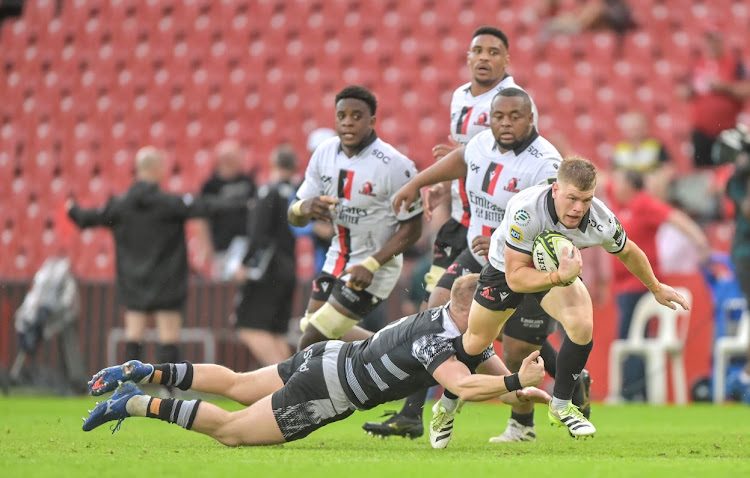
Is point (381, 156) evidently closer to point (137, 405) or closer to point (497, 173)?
point (497, 173)

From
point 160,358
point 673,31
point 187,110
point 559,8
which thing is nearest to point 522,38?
point 559,8

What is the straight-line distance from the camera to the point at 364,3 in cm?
1875

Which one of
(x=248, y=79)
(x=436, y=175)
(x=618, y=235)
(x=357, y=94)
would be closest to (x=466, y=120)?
(x=436, y=175)

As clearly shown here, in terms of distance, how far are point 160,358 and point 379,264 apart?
5.23m

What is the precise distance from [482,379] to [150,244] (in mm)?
7812

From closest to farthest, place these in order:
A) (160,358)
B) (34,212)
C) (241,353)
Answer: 1. (160,358)
2. (241,353)
3. (34,212)

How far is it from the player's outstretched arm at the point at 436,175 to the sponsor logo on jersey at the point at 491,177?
34 centimetres

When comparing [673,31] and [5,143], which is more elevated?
[673,31]

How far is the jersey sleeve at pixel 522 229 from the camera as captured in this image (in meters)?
A: 6.54

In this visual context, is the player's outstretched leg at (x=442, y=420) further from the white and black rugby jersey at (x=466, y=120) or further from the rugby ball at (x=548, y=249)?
the white and black rugby jersey at (x=466, y=120)

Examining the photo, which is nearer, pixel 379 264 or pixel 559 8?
pixel 379 264

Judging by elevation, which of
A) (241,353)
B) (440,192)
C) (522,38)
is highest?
(522,38)

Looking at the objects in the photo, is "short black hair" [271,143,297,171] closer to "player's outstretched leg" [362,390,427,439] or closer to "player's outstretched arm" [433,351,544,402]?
"player's outstretched leg" [362,390,427,439]

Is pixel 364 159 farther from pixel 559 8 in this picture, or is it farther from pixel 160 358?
pixel 559 8
